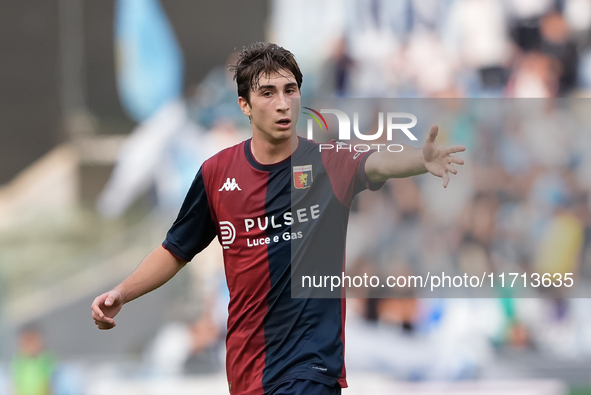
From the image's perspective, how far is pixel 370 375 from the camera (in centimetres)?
734

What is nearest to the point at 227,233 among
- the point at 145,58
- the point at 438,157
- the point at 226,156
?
the point at 226,156

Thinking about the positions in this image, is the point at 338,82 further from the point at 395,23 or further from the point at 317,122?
the point at 317,122

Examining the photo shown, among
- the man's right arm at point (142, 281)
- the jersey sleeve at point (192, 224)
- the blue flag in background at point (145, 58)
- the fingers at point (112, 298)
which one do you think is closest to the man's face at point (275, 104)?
the jersey sleeve at point (192, 224)

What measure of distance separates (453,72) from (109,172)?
4047 millimetres

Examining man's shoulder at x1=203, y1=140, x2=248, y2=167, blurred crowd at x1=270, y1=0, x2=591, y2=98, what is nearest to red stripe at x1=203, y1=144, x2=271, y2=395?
man's shoulder at x1=203, y1=140, x2=248, y2=167

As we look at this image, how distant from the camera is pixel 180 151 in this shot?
26.1 feet

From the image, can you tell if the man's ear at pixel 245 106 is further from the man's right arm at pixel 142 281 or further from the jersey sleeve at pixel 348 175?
the man's right arm at pixel 142 281

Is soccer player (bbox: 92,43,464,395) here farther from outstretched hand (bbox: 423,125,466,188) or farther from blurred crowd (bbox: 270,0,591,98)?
blurred crowd (bbox: 270,0,591,98)

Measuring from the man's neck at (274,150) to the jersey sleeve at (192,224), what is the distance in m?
0.31

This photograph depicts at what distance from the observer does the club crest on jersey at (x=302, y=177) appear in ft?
10.7

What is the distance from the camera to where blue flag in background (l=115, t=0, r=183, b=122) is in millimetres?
8070

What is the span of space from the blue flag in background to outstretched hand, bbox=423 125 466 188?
18.2ft

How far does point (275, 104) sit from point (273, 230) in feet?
1.91

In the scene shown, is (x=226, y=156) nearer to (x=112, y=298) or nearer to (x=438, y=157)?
(x=112, y=298)
